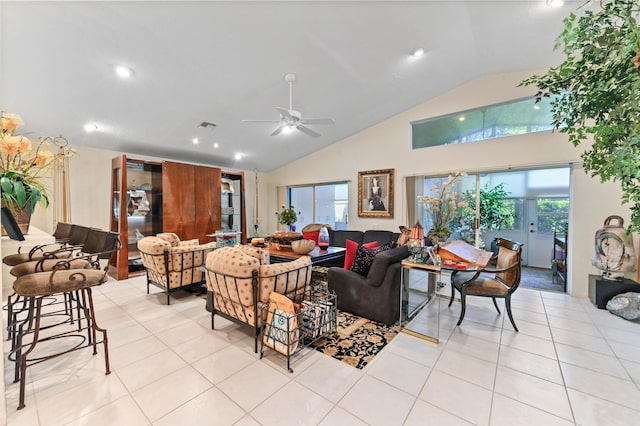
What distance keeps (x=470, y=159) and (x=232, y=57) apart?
14.6 ft

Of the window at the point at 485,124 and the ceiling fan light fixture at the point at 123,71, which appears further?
the window at the point at 485,124

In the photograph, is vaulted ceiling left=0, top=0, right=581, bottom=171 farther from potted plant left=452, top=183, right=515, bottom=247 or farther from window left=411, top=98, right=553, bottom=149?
potted plant left=452, top=183, right=515, bottom=247

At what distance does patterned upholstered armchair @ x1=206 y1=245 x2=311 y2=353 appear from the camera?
2232mm

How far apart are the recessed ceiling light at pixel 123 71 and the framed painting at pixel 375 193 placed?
4.66 meters

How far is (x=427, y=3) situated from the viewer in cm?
270

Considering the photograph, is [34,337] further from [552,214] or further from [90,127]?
[552,214]

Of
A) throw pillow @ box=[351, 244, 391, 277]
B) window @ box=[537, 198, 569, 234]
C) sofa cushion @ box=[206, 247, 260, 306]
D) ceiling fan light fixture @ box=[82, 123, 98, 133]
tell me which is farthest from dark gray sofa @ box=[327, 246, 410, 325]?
ceiling fan light fixture @ box=[82, 123, 98, 133]

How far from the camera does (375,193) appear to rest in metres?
5.91

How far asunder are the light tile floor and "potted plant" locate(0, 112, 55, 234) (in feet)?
4.56

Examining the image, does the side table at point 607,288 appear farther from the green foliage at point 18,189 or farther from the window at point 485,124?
the green foliage at point 18,189

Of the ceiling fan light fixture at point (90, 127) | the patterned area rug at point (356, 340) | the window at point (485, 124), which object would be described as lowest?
the patterned area rug at point (356, 340)

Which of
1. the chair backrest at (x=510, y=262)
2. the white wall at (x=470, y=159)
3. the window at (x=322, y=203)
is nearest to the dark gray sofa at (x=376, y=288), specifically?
the chair backrest at (x=510, y=262)

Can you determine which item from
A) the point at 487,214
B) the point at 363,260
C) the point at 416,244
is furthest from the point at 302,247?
the point at 487,214

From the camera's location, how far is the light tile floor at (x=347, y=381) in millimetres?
1637
